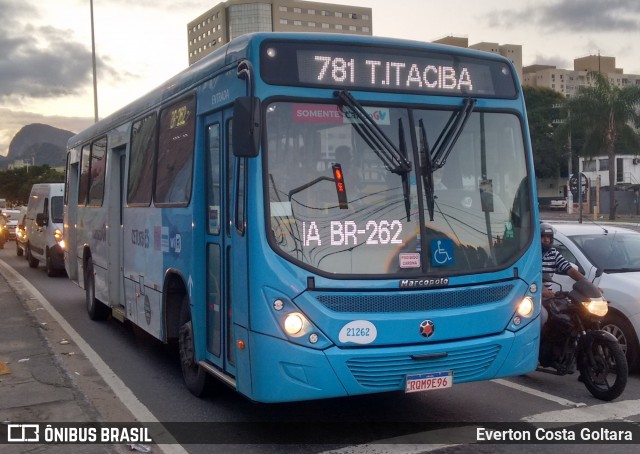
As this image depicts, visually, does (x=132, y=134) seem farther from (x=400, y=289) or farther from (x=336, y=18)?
(x=336, y=18)

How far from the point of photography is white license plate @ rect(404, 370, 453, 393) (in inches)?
225

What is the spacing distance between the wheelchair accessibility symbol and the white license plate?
0.81 metres

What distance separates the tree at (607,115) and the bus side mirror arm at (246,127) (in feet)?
155

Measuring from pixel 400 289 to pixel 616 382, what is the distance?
2671 millimetres

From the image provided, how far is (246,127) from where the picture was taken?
554cm

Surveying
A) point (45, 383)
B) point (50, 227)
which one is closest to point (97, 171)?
point (45, 383)

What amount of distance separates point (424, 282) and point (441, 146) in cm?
106

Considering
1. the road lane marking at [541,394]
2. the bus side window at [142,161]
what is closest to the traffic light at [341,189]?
the road lane marking at [541,394]

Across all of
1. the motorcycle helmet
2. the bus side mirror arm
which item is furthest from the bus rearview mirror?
the motorcycle helmet

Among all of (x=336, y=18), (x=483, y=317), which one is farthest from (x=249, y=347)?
(x=336, y=18)

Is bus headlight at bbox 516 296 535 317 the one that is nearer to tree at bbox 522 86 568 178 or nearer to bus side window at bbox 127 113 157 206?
bus side window at bbox 127 113 157 206

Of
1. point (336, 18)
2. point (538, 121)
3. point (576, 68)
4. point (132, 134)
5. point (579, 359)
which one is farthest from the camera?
point (576, 68)

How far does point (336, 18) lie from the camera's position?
155000mm

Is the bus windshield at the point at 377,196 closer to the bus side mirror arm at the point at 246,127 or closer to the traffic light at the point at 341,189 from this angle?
the traffic light at the point at 341,189
